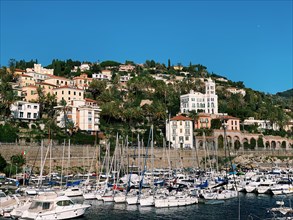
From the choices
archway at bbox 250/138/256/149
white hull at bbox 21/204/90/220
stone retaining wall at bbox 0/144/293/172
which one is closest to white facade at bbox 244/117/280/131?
archway at bbox 250/138/256/149

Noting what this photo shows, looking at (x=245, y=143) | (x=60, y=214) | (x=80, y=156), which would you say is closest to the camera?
(x=60, y=214)

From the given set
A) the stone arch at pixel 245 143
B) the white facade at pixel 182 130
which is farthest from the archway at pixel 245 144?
the white facade at pixel 182 130

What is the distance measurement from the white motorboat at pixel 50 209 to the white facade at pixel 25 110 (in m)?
58.9

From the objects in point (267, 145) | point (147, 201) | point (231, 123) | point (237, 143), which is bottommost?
point (147, 201)

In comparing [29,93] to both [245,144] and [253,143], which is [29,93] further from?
[253,143]

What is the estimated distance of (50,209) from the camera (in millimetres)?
31938

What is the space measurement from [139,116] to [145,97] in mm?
26655

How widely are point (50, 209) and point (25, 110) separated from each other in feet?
200

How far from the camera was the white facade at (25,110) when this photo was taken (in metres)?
86.9

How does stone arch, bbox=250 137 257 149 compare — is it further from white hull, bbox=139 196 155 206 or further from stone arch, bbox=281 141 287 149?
white hull, bbox=139 196 155 206

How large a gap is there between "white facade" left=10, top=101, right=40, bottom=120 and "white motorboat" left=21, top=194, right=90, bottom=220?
193 feet

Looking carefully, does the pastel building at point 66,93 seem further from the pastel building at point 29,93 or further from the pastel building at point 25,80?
the pastel building at point 25,80

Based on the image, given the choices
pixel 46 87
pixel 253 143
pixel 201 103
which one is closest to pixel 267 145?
pixel 253 143

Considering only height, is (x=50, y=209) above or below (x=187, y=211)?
above
